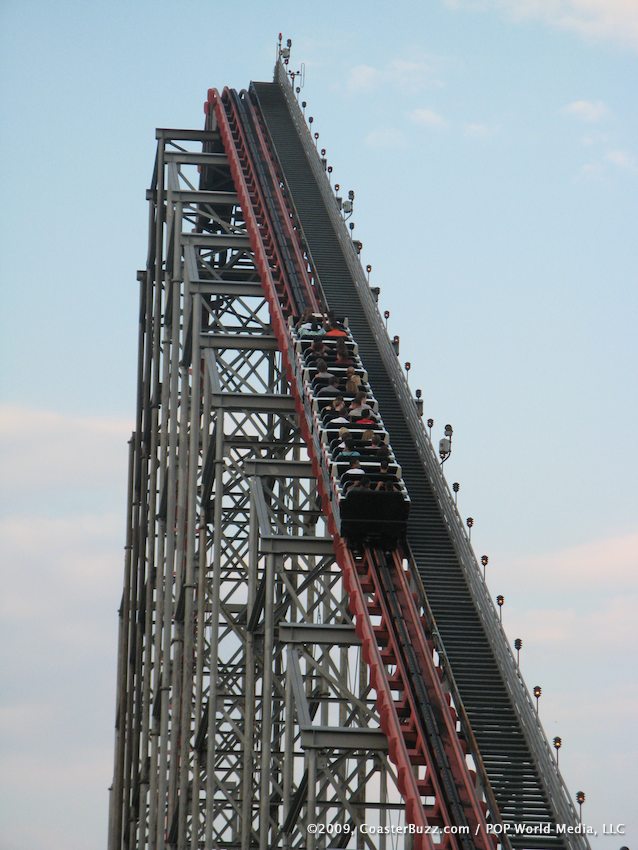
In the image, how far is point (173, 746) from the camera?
4112cm

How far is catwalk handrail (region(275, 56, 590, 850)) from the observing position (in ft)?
90.7

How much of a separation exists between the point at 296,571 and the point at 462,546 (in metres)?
4.20

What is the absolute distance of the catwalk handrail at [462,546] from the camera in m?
27.7

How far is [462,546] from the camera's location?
32.9m

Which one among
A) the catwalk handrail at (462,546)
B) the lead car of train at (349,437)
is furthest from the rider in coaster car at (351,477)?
the catwalk handrail at (462,546)

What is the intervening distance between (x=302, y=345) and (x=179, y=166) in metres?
11.7

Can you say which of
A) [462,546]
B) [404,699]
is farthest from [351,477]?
[404,699]

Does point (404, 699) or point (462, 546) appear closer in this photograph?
point (404, 699)

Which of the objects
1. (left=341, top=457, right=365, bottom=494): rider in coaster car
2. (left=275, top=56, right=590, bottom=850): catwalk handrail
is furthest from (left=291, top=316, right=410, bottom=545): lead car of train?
(left=275, top=56, right=590, bottom=850): catwalk handrail

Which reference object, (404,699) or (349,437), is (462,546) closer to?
(349,437)

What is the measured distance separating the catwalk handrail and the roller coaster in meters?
0.04

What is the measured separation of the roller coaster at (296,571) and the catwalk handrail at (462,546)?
41 mm

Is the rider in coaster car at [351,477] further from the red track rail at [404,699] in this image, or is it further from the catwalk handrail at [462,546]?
the catwalk handrail at [462,546]

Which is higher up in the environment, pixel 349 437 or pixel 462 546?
pixel 349 437
